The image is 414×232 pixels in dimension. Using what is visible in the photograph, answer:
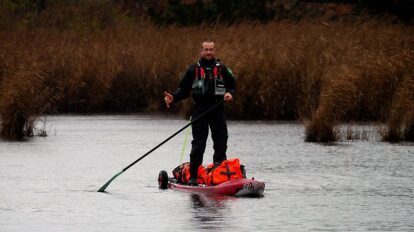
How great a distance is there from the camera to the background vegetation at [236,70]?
79.5ft

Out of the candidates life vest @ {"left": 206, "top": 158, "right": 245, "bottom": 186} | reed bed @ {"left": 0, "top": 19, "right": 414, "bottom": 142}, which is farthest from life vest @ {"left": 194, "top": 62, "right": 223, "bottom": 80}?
reed bed @ {"left": 0, "top": 19, "right": 414, "bottom": 142}

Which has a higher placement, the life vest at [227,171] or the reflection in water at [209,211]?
the life vest at [227,171]

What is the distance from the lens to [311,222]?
12.7 meters

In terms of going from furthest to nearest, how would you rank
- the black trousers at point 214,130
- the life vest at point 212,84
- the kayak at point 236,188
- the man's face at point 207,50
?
the black trousers at point 214,130
the life vest at point 212,84
the man's face at point 207,50
the kayak at point 236,188

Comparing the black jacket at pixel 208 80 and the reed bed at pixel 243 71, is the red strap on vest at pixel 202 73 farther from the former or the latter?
the reed bed at pixel 243 71

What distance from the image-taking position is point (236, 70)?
2908 cm

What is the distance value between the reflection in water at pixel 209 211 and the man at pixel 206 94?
2.66 feet

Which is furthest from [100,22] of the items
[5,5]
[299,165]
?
[299,165]

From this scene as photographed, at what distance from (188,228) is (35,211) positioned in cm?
215

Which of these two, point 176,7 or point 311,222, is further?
point 176,7

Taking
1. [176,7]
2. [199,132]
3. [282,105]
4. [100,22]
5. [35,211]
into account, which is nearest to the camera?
[35,211]

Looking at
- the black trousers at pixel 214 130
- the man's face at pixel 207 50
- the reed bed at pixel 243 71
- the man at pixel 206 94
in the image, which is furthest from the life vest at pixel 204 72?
the reed bed at pixel 243 71

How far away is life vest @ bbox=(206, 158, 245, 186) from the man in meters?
0.48

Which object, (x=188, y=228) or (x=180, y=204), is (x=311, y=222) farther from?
(x=180, y=204)
